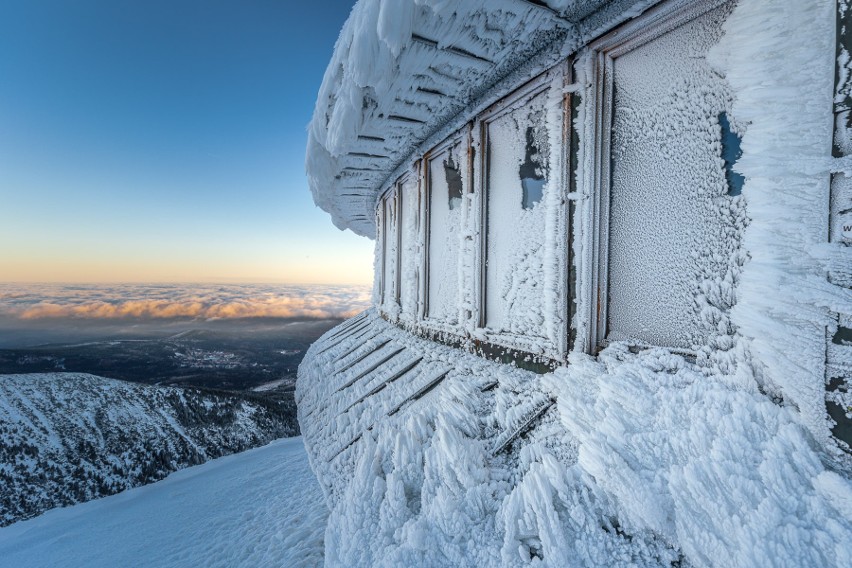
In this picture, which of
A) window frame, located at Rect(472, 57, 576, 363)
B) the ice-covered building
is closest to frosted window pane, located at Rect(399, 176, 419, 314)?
the ice-covered building

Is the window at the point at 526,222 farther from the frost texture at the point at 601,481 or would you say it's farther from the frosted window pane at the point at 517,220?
the frost texture at the point at 601,481

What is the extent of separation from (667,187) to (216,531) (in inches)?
252

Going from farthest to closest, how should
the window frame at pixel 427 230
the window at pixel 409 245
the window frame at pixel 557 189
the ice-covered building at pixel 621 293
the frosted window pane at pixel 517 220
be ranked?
1. the window at pixel 409 245
2. the window frame at pixel 427 230
3. the frosted window pane at pixel 517 220
4. the window frame at pixel 557 189
5. the ice-covered building at pixel 621 293

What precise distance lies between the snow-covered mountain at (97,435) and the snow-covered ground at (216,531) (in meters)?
6.10

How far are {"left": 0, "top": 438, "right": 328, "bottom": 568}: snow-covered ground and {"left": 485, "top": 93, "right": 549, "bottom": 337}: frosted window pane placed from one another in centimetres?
284

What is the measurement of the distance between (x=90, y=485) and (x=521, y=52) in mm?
23094

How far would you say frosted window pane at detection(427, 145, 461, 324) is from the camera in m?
3.23

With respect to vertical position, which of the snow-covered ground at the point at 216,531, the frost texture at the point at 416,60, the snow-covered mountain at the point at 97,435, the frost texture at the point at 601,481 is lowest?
the snow-covered mountain at the point at 97,435

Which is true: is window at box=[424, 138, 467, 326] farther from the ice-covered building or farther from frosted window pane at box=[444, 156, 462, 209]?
the ice-covered building

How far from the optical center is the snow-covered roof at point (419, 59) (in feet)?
5.89

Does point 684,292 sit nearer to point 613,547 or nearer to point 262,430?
point 613,547

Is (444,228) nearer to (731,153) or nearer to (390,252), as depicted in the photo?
(390,252)

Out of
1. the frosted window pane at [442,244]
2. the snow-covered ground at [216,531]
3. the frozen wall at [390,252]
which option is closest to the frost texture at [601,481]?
the frosted window pane at [442,244]

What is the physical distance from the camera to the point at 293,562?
295 cm
